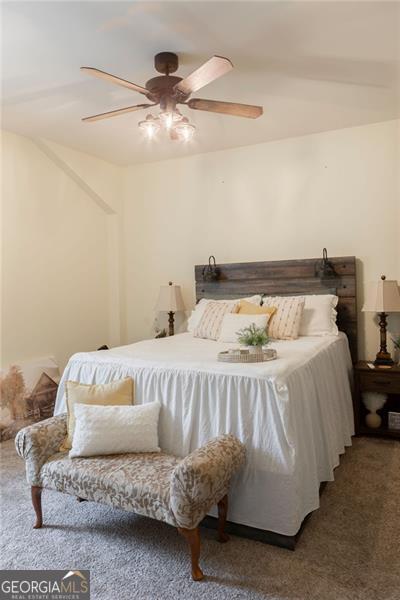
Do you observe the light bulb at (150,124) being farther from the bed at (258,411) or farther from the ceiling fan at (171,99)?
the bed at (258,411)

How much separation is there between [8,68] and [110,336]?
3029 millimetres

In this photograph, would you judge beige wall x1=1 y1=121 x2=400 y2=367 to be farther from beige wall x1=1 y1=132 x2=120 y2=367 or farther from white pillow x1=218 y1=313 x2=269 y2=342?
white pillow x1=218 y1=313 x2=269 y2=342

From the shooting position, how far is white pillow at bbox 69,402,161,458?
2119 mm

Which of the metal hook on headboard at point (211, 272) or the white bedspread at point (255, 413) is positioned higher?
the metal hook on headboard at point (211, 272)

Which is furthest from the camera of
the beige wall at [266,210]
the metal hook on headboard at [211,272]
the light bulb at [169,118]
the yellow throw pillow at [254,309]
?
the metal hook on headboard at [211,272]

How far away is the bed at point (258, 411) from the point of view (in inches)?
76.6

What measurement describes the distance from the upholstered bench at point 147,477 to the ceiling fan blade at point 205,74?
5.95 ft

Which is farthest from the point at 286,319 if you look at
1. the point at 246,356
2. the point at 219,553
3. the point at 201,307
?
the point at 219,553

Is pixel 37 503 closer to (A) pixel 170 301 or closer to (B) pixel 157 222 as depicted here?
(A) pixel 170 301

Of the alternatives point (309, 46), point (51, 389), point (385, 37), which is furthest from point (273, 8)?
point (51, 389)

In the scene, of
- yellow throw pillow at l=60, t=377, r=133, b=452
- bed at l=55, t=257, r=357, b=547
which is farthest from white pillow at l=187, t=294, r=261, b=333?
yellow throw pillow at l=60, t=377, r=133, b=452

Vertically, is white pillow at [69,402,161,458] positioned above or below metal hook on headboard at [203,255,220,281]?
below

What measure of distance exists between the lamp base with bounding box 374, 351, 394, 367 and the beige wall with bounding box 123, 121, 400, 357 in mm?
278

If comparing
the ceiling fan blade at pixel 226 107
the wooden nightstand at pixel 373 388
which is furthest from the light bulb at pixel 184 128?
the wooden nightstand at pixel 373 388
